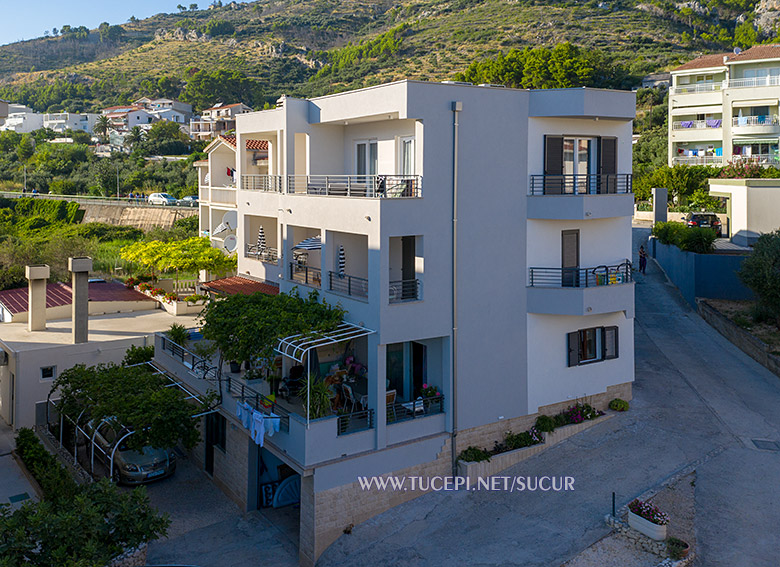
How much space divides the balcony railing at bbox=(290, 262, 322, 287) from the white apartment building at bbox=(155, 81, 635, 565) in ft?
0.21

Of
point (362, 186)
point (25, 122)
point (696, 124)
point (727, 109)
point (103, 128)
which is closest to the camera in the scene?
point (362, 186)

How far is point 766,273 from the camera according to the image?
25172 mm

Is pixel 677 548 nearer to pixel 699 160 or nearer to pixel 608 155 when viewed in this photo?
pixel 608 155

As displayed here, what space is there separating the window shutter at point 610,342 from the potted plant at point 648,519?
21.3 feet

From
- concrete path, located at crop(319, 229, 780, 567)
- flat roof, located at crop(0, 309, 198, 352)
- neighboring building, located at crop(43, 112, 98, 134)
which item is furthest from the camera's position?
neighboring building, located at crop(43, 112, 98, 134)

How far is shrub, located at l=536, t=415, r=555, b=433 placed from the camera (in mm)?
19562

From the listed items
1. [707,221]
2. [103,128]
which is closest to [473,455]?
[707,221]

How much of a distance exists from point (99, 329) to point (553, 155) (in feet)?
63.9

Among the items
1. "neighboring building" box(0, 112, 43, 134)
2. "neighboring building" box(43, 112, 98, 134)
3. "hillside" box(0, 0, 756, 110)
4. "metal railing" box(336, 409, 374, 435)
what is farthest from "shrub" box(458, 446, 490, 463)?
"neighboring building" box(0, 112, 43, 134)

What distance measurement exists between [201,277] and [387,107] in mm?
19808

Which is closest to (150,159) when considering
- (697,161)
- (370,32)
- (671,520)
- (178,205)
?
(178,205)

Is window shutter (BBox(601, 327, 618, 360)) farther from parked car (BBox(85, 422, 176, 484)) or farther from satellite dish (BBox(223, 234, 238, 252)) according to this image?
satellite dish (BBox(223, 234, 238, 252))

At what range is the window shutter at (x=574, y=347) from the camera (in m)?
20.2

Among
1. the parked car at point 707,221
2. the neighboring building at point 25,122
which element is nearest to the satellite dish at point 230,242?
the parked car at point 707,221
